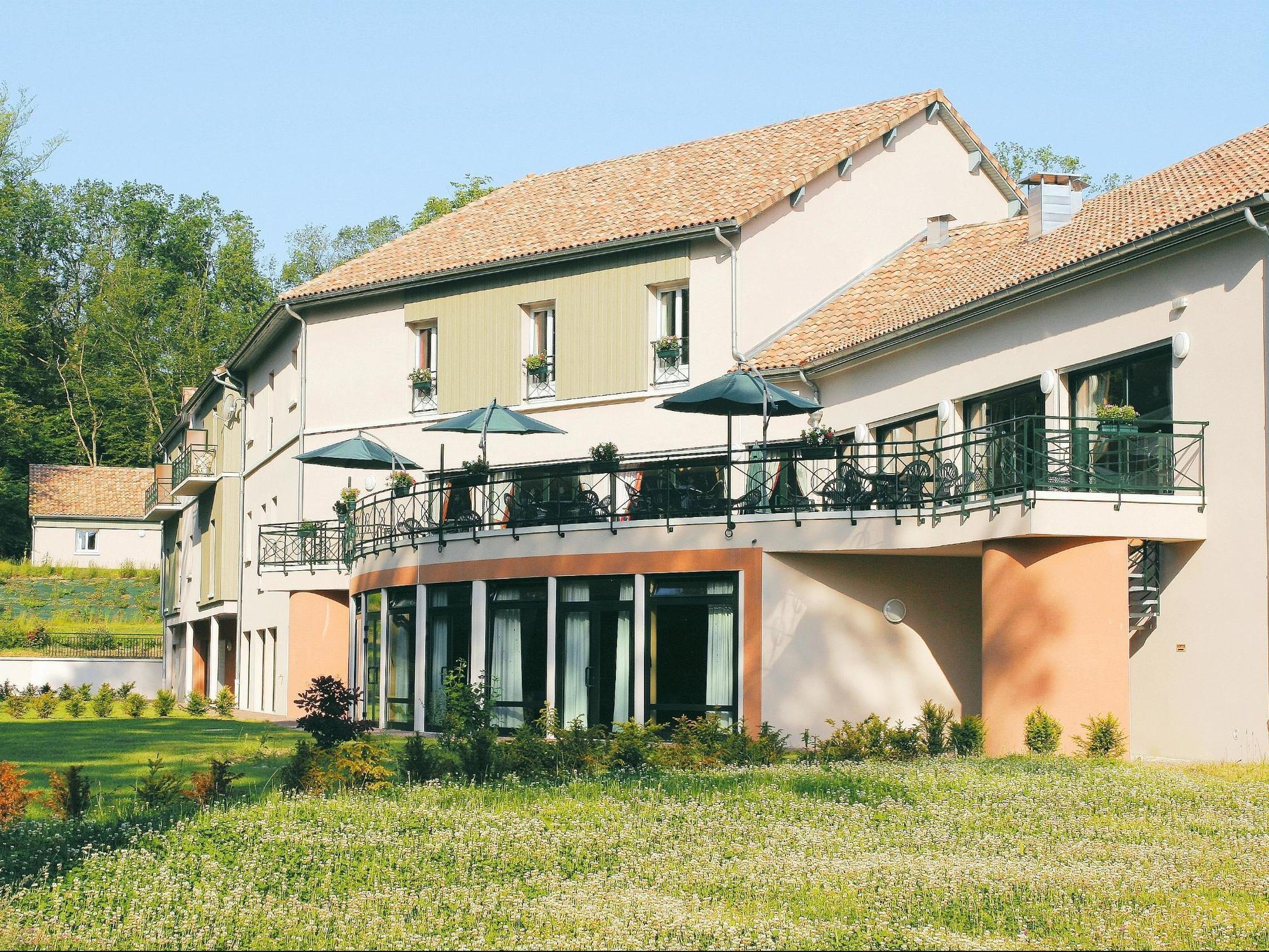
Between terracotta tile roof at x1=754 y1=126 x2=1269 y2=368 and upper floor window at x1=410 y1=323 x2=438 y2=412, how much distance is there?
7160mm

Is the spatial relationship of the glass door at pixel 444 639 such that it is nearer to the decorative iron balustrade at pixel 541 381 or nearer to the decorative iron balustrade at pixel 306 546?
the decorative iron balustrade at pixel 541 381

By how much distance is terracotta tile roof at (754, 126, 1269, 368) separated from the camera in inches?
750

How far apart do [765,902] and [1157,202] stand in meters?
14.5

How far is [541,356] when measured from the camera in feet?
94.8

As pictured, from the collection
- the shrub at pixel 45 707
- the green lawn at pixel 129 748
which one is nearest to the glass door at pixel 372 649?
the green lawn at pixel 129 748

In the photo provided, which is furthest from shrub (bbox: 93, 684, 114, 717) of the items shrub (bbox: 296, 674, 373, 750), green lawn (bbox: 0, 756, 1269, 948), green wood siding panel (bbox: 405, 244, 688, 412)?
green lawn (bbox: 0, 756, 1269, 948)

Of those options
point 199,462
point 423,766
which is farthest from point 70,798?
point 199,462

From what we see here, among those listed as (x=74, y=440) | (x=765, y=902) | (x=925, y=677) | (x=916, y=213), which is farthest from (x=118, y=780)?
(x=74, y=440)

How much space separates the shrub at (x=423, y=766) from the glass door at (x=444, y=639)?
7.74m

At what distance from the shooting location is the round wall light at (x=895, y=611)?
Result: 21.3 metres

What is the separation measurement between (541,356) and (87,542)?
46.3 m

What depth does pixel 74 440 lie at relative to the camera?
246 feet

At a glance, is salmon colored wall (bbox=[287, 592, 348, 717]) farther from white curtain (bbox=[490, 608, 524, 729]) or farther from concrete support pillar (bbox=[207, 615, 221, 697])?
concrete support pillar (bbox=[207, 615, 221, 697])

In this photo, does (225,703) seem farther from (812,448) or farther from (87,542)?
(87,542)
